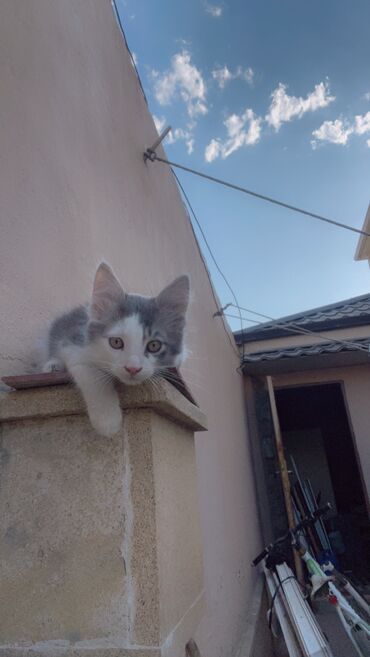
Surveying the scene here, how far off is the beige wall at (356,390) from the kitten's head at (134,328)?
13.1ft

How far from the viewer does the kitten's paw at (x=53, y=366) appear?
2.79 ft

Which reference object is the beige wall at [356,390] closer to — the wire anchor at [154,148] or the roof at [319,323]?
the roof at [319,323]

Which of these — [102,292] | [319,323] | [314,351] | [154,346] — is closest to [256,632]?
[314,351]

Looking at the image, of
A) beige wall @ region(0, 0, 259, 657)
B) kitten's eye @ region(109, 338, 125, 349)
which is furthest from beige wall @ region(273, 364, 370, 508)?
kitten's eye @ region(109, 338, 125, 349)

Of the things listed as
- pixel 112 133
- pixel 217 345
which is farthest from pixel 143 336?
pixel 217 345

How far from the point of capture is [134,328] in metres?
0.85

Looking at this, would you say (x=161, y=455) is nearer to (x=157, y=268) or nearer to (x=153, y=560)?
(x=153, y=560)

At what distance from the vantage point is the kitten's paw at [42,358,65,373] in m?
0.85

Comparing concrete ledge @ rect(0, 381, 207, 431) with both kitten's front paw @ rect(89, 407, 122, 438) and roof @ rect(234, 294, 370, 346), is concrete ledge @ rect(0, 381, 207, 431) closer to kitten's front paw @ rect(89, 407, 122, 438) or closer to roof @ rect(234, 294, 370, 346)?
kitten's front paw @ rect(89, 407, 122, 438)

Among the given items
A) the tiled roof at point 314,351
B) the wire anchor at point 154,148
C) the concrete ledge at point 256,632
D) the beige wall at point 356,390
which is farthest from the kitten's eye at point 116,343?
the beige wall at point 356,390

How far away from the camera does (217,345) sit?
3.53m

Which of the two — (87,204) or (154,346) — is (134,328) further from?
(87,204)

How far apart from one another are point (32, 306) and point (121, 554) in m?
0.59

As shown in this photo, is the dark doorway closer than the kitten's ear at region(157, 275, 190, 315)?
No
